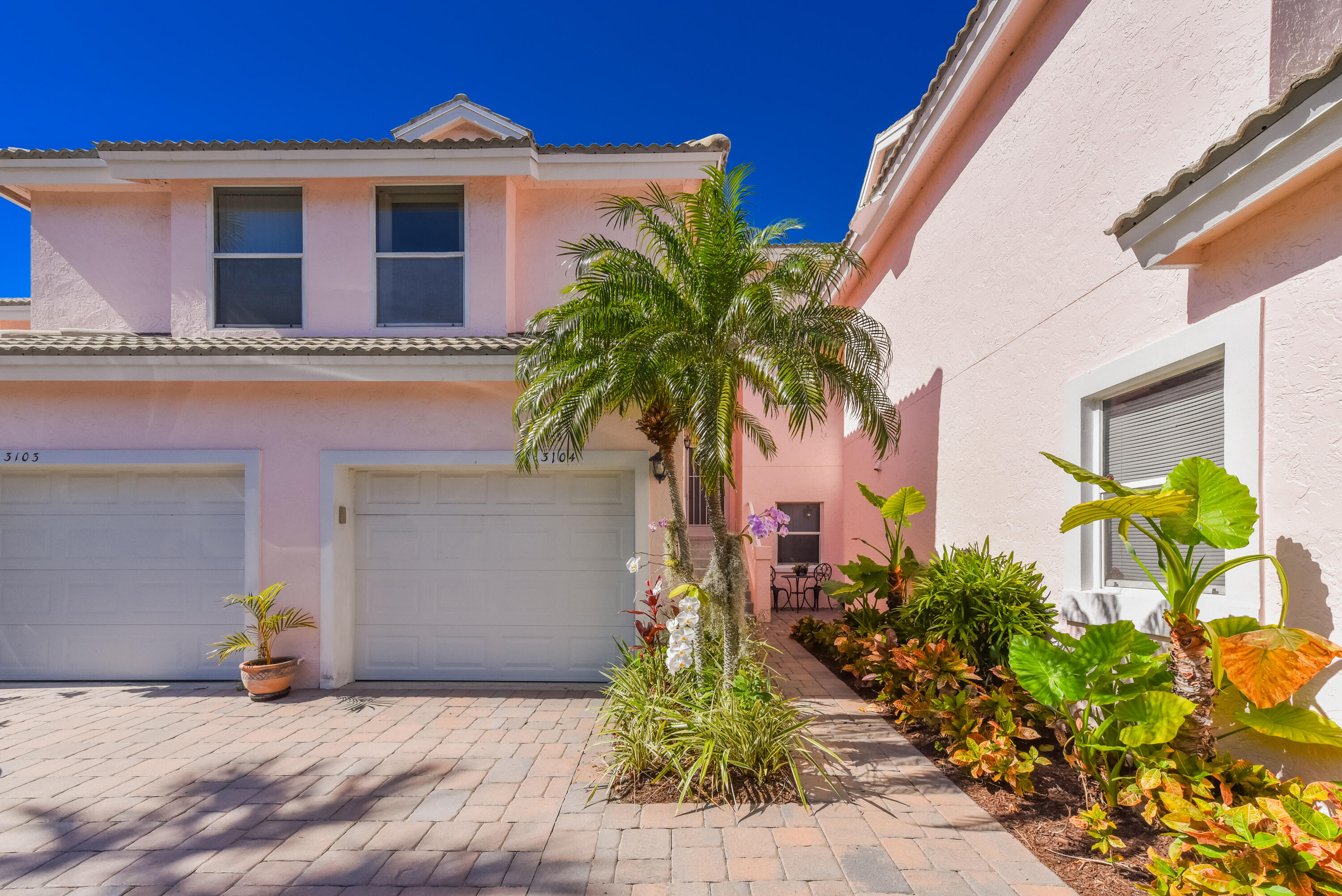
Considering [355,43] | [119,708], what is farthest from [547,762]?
[355,43]

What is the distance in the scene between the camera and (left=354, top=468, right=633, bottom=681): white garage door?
7.56m

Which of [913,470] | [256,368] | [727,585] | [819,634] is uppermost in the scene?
[256,368]

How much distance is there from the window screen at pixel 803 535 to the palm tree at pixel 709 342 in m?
8.44

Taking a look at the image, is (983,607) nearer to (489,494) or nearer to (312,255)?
(489,494)

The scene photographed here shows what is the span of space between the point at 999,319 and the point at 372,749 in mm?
6971

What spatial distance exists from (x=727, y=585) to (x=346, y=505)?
4.76 meters

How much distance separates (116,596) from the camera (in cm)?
749

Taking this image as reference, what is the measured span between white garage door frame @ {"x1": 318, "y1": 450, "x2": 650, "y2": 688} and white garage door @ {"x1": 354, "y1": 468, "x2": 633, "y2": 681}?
0.21 metres

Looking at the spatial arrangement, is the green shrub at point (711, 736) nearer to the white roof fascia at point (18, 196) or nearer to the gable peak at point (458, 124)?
the gable peak at point (458, 124)

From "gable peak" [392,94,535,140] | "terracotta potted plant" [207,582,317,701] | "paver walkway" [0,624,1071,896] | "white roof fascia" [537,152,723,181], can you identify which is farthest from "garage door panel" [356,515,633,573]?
"gable peak" [392,94,535,140]

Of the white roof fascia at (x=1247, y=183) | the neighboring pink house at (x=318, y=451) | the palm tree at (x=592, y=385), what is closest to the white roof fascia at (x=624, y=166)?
the neighboring pink house at (x=318, y=451)

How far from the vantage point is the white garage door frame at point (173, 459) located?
7.27m

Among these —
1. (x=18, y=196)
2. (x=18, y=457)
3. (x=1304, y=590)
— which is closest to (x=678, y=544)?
(x=1304, y=590)

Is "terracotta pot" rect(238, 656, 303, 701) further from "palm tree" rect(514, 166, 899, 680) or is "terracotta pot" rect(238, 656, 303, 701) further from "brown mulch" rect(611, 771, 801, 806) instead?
"brown mulch" rect(611, 771, 801, 806)
